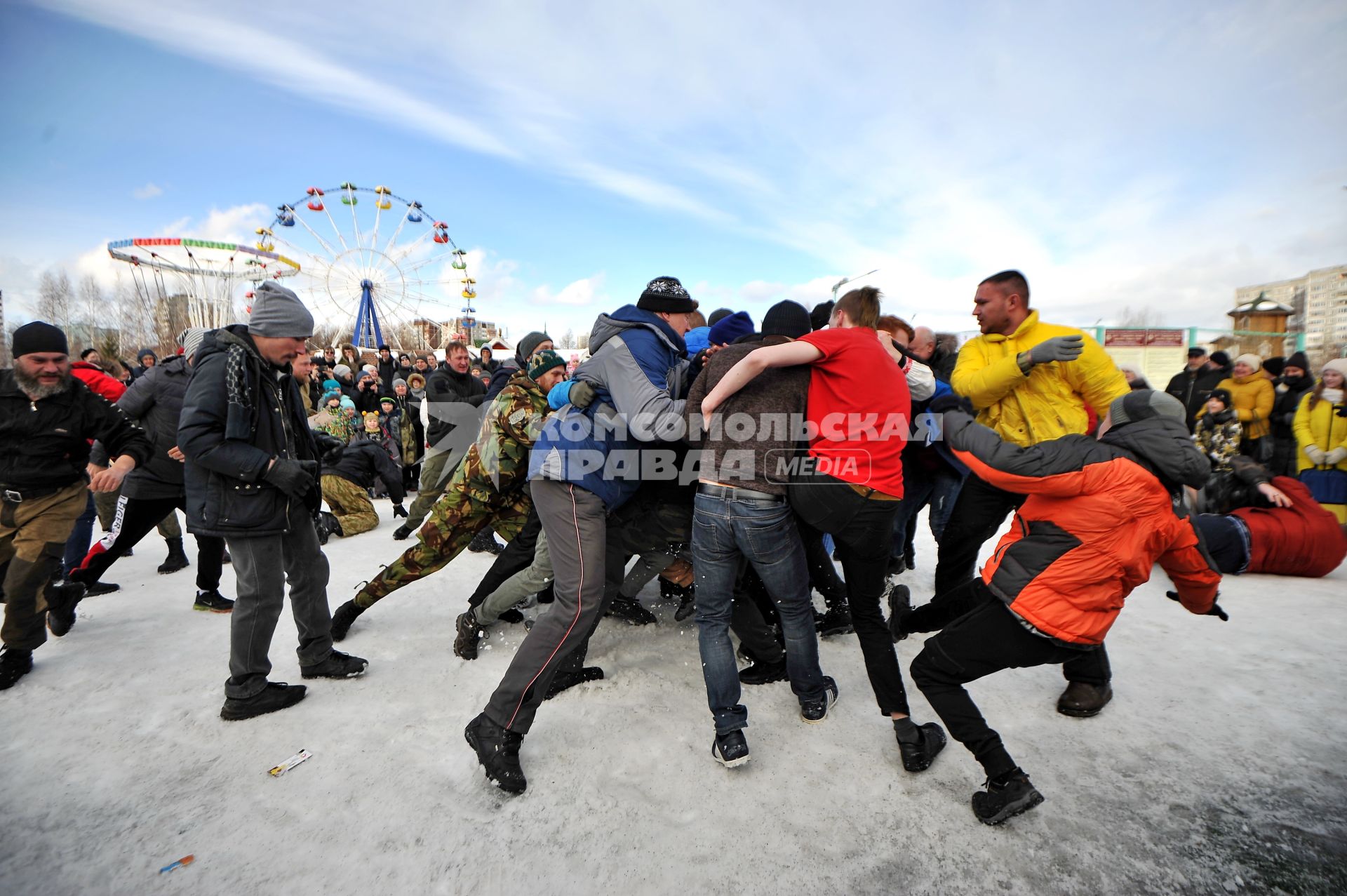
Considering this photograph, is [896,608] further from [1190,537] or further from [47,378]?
[47,378]

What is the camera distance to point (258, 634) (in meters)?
2.94

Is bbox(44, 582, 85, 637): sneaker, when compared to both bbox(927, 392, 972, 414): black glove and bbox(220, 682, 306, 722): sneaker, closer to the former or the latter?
bbox(220, 682, 306, 722): sneaker

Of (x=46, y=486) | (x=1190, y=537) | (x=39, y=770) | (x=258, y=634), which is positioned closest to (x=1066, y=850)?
(x=1190, y=537)

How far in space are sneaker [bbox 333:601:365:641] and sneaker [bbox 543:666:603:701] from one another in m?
1.51

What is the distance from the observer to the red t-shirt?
7.76 ft

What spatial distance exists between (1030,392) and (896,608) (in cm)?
158

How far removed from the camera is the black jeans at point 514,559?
3.75 meters

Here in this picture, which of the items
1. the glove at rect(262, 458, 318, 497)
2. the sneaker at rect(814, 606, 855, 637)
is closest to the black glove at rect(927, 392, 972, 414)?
the sneaker at rect(814, 606, 855, 637)

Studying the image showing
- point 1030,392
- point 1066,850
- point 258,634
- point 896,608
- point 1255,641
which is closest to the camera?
point 1066,850

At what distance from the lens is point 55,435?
334 cm

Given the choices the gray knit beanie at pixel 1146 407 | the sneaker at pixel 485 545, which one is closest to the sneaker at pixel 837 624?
the gray knit beanie at pixel 1146 407

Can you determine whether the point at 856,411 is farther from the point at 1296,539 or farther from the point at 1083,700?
the point at 1296,539

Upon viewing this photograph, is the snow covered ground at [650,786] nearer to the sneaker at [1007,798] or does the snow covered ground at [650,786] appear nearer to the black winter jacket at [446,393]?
the sneaker at [1007,798]

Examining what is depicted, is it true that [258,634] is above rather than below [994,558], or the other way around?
below
